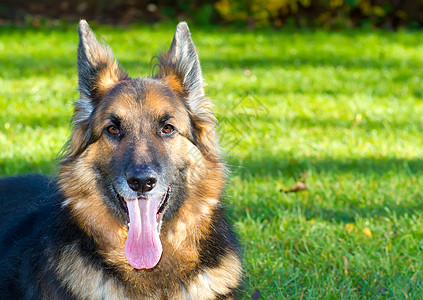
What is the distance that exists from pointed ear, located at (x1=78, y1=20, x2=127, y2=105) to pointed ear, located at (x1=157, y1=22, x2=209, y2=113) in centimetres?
37

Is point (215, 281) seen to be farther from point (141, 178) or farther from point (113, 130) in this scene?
point (113, 130)

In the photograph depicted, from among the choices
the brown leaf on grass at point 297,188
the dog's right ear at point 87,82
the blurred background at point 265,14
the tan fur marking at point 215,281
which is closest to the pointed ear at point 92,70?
the dog's right ear at point 87,82

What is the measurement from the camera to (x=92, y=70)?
12.1 ft

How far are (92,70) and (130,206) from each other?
3.04ft

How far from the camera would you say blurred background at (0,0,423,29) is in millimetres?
15508

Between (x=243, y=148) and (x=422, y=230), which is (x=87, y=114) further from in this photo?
(x=243, y=148)

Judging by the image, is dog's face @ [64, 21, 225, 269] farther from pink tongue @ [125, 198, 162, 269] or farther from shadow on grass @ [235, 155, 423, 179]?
shadow on grass @ [235, 155, 423, 179]

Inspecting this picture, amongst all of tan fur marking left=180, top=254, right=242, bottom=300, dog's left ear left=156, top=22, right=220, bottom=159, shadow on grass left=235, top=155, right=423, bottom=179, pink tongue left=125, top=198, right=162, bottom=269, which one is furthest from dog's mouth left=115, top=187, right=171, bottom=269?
shadow on grass left=235, top=155, right=423, bottom=179

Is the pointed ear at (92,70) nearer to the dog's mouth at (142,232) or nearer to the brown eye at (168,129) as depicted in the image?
the brown eye at (168,129)

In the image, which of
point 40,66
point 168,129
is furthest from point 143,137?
point 40,66

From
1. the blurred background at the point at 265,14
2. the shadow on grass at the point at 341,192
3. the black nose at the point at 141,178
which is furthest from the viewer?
the blurred background at the point at 265,14

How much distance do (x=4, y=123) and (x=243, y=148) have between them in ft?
10.5

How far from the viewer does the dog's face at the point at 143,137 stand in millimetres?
3377

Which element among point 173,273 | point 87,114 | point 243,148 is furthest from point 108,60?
point 243,148
